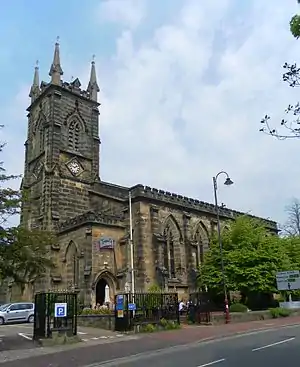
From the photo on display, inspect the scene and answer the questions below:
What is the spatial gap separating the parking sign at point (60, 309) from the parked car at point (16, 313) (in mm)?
13211

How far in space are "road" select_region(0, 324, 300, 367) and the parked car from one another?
15.2 meters

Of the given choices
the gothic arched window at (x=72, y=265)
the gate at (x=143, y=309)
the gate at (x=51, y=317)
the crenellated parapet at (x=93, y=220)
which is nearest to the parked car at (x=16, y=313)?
the gothic arched window at (x=72, y=265)

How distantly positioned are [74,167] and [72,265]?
12229 mm

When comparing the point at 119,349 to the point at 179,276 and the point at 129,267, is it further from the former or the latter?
the point at 179,276

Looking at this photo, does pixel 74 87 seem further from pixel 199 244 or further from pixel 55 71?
pixel 199 244

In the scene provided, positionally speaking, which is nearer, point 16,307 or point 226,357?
point 226,357

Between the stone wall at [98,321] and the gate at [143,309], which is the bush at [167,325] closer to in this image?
the gate at [143,309]

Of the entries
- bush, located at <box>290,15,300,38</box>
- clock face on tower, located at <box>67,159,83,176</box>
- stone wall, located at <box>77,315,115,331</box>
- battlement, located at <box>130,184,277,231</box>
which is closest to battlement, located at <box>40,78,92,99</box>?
clock face on tower, located at <box>67,159,83,176</box>

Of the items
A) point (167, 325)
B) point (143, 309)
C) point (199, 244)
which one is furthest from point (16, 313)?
point (199, 244)

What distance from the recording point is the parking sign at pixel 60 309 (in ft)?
61.4

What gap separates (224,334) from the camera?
806 inches

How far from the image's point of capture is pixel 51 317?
60.7 feet

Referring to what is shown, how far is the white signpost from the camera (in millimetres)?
31312

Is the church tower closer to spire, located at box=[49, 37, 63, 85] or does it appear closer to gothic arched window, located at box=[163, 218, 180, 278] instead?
spire, located at box=[49, 37, 63, 85]
